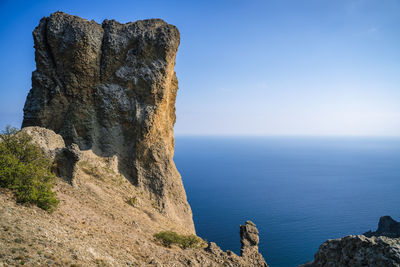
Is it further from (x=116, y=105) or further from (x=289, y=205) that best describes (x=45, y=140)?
(x=289, y=205)

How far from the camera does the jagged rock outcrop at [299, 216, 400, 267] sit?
778 cm

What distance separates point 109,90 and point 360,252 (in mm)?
22221

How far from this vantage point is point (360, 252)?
8.48 m

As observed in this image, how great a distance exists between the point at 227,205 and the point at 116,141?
174 feet

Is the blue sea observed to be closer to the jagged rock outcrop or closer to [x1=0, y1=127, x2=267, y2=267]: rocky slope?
[x1=0, y1=127, x2=267, y2=267]: rocky slope

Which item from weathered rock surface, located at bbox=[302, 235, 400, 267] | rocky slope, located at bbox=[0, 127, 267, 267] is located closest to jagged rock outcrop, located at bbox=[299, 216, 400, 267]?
weathered rock surface, located at bbox=[302, 235, 400, 267]

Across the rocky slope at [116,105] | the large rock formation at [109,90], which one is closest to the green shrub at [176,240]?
the rocky slope at [116,105]

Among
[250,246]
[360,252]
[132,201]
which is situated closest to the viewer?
[360,252]

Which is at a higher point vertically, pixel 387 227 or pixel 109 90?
pixel 109 90

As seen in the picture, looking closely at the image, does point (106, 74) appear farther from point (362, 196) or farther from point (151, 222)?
point (362, 196)

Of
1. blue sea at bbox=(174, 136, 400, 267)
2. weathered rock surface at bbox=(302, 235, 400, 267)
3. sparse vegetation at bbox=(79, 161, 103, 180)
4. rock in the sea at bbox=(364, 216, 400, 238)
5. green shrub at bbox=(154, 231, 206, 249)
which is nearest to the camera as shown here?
weathered rock surface at bbox=(302, 235, 400, 267)

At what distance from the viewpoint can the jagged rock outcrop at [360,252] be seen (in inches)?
306

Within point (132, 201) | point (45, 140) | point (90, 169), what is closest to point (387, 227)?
point (132, 201)

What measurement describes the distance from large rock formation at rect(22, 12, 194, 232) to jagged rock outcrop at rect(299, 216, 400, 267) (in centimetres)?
1578
